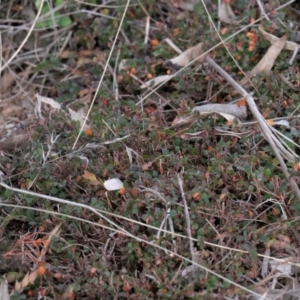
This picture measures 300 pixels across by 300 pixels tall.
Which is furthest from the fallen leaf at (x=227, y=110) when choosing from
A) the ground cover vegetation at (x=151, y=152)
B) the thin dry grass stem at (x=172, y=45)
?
the thin dry grass stem at (x=172, y=45)

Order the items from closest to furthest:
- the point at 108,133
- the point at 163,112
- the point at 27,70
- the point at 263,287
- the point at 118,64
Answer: the point at 263,287
the point at 108,133
the point at 163,112
the point at 118,64
the point at 27,70

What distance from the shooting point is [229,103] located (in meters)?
2.38

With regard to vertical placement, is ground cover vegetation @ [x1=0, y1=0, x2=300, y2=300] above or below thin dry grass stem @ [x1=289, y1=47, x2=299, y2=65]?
below

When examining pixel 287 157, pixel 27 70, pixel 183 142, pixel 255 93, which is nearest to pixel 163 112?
pixel 183 142

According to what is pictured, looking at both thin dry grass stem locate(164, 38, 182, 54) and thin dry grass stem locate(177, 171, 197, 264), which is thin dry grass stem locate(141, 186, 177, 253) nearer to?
thin dry grass stem locate(177, 171, 197, 264)

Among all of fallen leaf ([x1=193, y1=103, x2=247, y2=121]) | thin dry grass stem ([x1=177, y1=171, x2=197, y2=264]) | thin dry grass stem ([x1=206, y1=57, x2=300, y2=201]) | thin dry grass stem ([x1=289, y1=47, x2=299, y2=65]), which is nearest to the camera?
thin dry grass stem ([x1=177, y1=171, x2=197, y2=264])

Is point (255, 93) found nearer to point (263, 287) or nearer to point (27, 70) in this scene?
point (263, 287)

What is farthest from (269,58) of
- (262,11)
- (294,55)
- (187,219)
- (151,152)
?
(187,219)

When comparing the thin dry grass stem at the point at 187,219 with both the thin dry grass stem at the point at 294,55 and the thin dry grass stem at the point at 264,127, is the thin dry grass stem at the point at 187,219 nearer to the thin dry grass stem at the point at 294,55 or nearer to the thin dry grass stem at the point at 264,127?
the thin dry grass stem at the point at 264,127

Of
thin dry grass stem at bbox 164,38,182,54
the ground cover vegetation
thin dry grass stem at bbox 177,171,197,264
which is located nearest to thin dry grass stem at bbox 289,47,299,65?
the ground cover vegetation

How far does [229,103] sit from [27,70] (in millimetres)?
1143

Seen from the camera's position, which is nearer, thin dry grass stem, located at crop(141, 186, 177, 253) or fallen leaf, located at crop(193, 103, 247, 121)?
thin dry grass stem, located at crop(141, 186, 177, 253)

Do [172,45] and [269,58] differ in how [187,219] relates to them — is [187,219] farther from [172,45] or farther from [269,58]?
[172,45]

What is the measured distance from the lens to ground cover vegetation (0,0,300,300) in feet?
6.08
